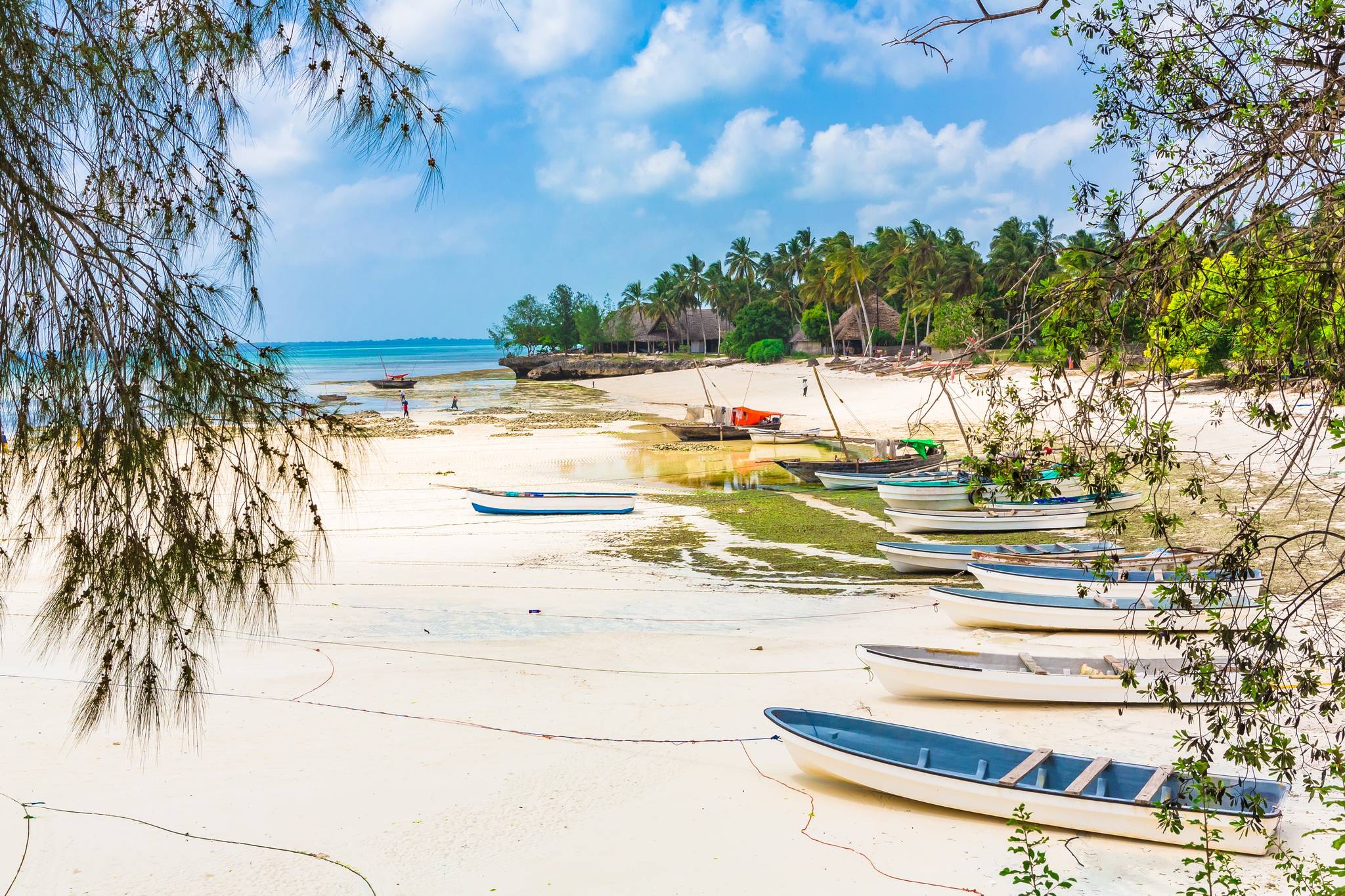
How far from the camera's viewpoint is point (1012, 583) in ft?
38.5

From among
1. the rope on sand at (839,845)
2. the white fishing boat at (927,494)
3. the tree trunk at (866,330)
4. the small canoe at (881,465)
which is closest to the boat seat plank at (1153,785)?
the rope on sand at (839,845)

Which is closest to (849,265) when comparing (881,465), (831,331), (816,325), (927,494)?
(831,331)

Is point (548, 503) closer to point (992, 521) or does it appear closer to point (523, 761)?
point (992, 521)

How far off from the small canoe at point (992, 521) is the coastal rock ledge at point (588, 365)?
5397 cm

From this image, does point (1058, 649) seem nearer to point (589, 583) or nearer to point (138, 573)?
point (589, 583)

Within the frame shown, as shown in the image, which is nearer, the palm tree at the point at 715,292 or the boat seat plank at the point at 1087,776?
the boat seat plank at the point at 1087,776

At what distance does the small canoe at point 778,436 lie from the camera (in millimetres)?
34844

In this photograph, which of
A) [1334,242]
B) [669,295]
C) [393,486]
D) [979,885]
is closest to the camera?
[1334,242]

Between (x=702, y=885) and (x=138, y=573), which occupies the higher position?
(x=138, y=573)

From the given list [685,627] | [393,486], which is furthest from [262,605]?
[393,486]

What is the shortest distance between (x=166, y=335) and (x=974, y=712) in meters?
6.96

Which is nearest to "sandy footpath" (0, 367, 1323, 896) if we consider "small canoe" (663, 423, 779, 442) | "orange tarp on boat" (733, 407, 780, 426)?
"small canoe" (663, 423, 779, 442)

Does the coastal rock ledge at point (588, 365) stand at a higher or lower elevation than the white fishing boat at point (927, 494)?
higher

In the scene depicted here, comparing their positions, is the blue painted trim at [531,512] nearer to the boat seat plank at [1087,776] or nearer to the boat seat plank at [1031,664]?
the boat seat plank at [1031,664]
